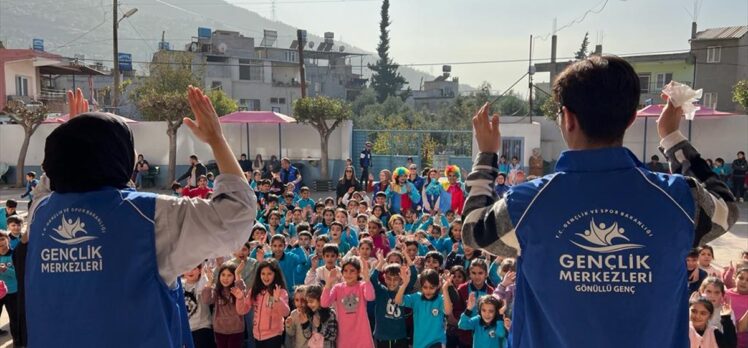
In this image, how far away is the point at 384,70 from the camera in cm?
5747

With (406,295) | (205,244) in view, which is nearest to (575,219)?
(205,244)

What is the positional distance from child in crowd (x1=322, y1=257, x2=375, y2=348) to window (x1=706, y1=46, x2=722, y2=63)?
31322 millimetres

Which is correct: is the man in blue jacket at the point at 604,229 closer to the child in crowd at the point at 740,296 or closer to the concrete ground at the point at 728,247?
the child in crowd at the point at 740,296

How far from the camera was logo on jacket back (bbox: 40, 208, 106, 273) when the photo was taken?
5.66ft

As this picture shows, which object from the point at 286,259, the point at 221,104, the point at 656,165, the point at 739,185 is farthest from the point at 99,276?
the point at 221,104

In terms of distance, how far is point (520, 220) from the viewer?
5.27 feet

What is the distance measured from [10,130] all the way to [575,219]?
22.7 meters

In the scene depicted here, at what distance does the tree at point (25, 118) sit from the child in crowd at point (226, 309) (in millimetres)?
16565

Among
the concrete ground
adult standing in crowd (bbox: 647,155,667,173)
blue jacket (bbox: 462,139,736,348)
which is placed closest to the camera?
blue jacket (bbox: 462,139,736,348)

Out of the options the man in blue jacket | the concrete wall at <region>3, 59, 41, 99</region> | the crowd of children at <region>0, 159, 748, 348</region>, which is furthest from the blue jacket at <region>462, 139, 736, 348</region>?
the concrete wall at <region>3, 59, 41, 99</region>

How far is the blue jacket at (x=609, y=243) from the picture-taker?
1534 mm

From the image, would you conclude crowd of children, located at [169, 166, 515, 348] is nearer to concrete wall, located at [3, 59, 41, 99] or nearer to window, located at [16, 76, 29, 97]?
concrete wall, located at [3, 59, 41, 99]

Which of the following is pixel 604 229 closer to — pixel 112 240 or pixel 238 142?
pixel 112 240

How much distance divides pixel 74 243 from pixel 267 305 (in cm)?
360
